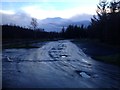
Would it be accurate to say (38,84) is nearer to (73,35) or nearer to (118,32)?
(118,32)

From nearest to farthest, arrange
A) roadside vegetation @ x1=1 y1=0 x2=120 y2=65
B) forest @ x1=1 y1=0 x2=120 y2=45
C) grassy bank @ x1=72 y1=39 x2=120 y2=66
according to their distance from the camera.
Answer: grassy bank @ x1=72 y1=39 x2=120 y2=66 < roadside vegetation @ x1=1 y1=0 x2=120 y2=65 < forest @ x1=1 y1=0 x2=120 y2=45

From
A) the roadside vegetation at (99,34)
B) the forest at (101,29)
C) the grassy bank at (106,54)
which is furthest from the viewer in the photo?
the forest at (101,29)

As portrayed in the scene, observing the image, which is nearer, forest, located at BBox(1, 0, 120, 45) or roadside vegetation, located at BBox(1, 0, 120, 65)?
roadside vegetation, located at BBox(1, 0, 120, 65)

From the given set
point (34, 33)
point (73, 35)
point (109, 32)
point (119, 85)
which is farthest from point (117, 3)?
point (73, 35)

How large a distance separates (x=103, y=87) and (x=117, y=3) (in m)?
49.3

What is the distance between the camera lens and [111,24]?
1866 inches

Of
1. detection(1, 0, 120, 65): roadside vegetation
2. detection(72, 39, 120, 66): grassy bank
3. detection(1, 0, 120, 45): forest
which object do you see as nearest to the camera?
detection(72, 39, 120, 66): grassy bank

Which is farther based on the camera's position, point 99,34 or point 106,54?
point 99,34

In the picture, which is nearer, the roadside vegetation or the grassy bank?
the grassy bank

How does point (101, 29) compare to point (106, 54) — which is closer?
point (106, 54)

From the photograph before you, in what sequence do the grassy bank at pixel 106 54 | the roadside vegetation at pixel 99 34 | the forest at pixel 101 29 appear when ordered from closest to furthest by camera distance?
the grassy bank at pixel 106 54 → the roadside vegetation at pixel 99 34 → the forest at pixel 101 29

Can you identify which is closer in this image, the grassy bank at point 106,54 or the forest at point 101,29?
the grassy bank at point 106,54

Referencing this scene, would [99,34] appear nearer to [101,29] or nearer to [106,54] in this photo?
[101,29]

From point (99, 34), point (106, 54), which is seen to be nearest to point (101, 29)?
point (99, 34)
